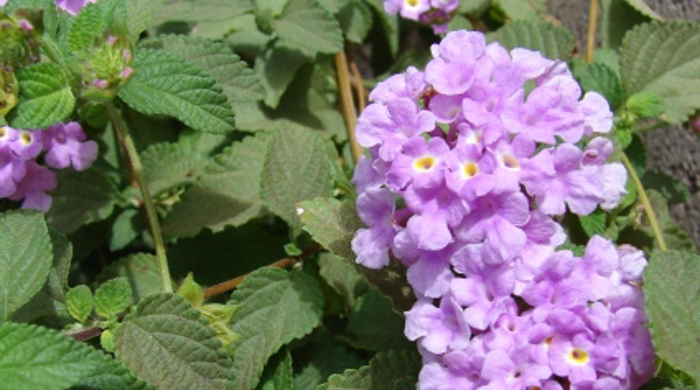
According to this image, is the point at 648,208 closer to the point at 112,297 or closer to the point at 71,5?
the point at 112,297

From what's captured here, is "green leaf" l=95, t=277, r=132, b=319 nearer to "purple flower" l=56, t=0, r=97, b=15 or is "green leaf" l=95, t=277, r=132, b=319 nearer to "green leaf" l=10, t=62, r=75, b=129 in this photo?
"green leaf" l=10, t=62, r=75, b=129

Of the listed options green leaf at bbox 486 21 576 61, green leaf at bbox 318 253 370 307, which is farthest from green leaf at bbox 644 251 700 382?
green leaf at bbox 486 21 576 61

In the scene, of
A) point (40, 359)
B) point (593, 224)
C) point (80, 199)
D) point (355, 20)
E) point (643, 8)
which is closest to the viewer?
point (40, 359)

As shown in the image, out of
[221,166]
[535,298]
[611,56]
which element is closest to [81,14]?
[221,166]

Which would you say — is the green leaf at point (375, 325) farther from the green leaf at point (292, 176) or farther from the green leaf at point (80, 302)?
the green leaf at point (80, 302)

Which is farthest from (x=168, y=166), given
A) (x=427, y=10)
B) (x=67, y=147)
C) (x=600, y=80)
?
(x=600, y=80)

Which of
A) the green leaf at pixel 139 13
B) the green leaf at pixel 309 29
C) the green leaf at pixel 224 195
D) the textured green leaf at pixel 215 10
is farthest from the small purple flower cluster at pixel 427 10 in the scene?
the green leaf at pixel 139 13

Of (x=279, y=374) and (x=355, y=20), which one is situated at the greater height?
(x=355, y=20)
